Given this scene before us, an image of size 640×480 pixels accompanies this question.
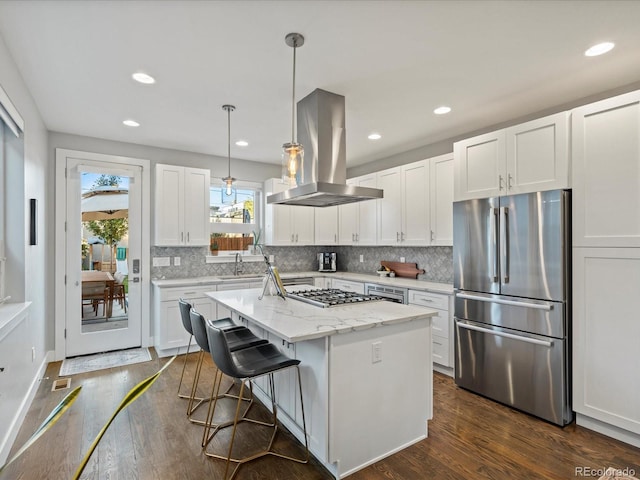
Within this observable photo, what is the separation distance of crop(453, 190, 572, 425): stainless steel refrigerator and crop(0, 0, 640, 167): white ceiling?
98 cm

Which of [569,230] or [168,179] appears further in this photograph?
[168,179]

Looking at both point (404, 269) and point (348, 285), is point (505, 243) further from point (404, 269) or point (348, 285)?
point (348, 285)

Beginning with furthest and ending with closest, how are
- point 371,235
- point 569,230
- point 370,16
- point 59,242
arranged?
point 371,235 < point 59,242 < point 569,230 < point 370,16

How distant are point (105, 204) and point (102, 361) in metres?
1.86

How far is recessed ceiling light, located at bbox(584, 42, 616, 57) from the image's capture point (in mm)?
2305

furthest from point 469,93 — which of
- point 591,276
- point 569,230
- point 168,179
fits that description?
point 168,179

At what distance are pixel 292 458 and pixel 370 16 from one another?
2721 millimetres

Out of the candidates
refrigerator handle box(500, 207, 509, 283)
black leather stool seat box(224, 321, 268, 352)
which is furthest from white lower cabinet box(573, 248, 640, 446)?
black leather stool seat box(224, 321, 268, 352)

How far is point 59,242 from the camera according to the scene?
4066 mm

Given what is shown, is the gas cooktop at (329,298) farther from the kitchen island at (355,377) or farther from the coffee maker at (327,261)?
the coffee maker at (327,261)

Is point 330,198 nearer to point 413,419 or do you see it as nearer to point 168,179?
point 413,419

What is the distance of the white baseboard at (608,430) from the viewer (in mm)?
2406

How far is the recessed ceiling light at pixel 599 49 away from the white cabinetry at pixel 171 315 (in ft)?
14.0

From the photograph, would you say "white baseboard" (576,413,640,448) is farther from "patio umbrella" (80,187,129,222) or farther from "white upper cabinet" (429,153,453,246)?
"patio umbrella" (80,187,129,222)
